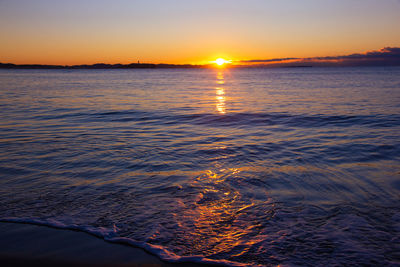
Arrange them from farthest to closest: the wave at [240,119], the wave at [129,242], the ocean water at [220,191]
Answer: the wave at [240,119], the ocean water at [220,191], the wave at [129,242]

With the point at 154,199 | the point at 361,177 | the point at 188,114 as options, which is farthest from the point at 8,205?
the point at 188,114

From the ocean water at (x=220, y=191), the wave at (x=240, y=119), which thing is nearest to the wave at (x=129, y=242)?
the ocean water at (x=220, y=191)

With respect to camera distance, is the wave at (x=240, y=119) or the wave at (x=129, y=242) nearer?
the wave at (x=129, y=242)

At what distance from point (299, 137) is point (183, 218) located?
7.10 meters

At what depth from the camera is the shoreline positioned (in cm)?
336

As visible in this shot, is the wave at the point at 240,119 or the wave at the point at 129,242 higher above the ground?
the wave at the point at 240,119

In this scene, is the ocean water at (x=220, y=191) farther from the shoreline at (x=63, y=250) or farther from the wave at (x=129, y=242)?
the shoreline at (x=63, y=250)

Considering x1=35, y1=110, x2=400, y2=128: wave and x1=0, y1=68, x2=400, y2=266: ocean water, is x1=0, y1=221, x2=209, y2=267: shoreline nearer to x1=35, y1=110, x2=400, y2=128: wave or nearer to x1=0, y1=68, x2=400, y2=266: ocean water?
x1=0, y1=68, x2=400, y2=266: ocean water

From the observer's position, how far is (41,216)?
437cm

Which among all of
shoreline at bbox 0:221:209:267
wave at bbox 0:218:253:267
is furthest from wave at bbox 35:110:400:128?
shoreline at bbox 0:221:209:267

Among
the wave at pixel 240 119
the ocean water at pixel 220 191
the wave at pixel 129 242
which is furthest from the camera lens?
the wave at pixel 240 119

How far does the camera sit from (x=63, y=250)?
3586mm

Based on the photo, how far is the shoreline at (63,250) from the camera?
3363 millimetres

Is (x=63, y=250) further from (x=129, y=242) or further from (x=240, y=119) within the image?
(x=240, y=119)
